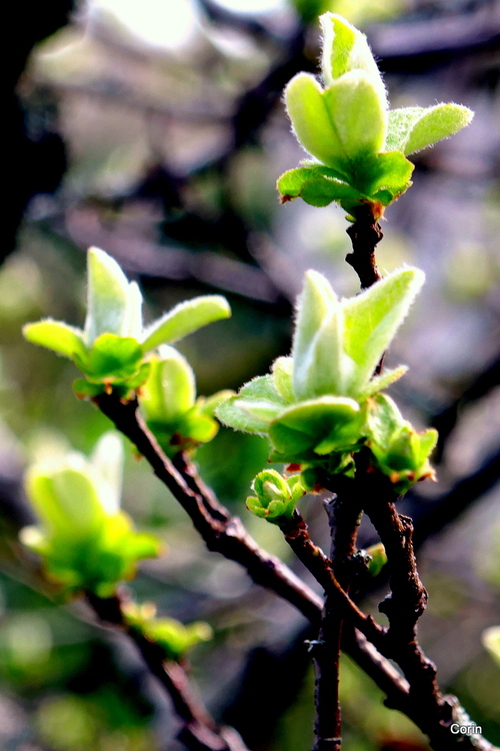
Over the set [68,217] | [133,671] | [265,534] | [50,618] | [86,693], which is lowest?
[50,618]

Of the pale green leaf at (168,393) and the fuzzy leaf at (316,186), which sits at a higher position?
the fuzzy leaf at (316,186)

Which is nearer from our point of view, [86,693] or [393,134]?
[393,134]

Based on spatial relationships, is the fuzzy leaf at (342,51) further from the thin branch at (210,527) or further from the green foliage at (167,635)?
the green foliage at (167,635)

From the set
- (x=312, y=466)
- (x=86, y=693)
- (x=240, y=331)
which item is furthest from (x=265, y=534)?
(x=312, y=466)

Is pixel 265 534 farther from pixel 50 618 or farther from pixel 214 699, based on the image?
pixel 50 618

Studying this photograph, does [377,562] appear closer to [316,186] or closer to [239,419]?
[239,419]

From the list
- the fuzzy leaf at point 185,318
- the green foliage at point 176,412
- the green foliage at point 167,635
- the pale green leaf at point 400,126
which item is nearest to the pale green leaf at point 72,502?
the green foliage at point 167,635

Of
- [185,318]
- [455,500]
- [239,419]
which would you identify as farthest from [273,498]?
[455,500]
